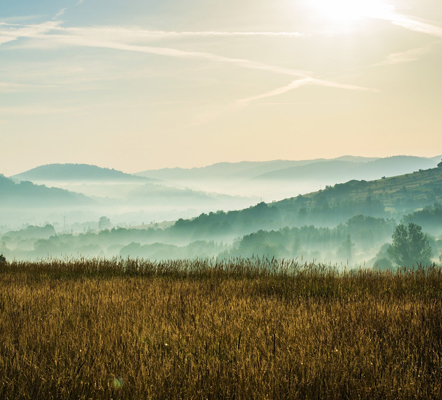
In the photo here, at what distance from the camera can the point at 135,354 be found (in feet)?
19.0

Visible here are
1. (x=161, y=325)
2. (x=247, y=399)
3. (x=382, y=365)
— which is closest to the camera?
(x=247, y=399)

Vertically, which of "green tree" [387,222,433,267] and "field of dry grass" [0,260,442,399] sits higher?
"field of dry grass" [0,260,442,399]

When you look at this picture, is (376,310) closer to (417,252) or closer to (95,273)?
(95,273)

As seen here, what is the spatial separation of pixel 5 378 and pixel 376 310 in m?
6.53

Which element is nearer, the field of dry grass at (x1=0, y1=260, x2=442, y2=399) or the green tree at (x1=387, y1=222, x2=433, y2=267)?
the field of dry grass at (x1=0, y1=260, x2=442, y2=399)

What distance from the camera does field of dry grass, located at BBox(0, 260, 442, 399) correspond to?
5020 millimetres

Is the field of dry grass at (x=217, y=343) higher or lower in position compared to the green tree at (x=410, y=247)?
higher

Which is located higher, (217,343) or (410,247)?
(217,343)

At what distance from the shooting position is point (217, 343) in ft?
20.6

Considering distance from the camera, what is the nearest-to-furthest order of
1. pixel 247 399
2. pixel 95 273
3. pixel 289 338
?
1. pixel 247 399
2. pixel 289 338
3. pixel 95 273

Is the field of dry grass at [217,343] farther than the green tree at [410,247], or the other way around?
the green tree at [410,247]

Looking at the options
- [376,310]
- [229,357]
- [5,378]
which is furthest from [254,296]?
[5,378]

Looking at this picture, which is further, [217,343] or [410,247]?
[410,247]

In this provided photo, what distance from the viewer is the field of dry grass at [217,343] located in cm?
502
